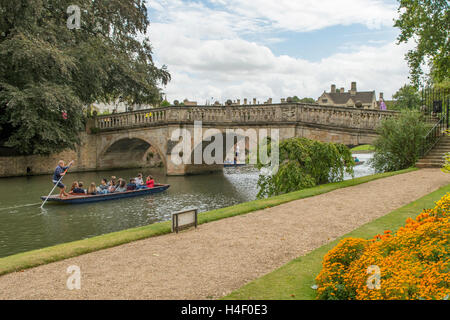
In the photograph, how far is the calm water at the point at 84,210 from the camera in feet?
34.2

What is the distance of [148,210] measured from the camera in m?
14.1

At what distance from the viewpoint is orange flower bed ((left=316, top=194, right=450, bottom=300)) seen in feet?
11.8

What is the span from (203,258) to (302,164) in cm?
922

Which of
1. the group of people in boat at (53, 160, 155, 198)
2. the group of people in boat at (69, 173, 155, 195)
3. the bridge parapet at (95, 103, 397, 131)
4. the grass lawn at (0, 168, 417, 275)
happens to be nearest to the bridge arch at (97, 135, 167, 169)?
the bridge parapet at (95, 103, 397, 131)

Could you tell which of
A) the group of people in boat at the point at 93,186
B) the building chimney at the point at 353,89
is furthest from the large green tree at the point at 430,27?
the building chimney at the point at 353,89

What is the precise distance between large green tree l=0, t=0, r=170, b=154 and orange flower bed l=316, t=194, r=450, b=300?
19.0 meters

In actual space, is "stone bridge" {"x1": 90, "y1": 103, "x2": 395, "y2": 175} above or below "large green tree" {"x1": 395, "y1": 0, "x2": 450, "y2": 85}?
below

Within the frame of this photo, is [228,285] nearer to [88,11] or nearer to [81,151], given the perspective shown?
[88,11]

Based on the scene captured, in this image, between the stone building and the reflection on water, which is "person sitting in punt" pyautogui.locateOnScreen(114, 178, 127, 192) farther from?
the stone building

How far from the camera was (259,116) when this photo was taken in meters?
22.2

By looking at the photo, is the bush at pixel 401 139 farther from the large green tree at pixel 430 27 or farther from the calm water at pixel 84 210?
the calm water at pixel 84 210

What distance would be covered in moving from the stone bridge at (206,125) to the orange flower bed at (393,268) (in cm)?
1473

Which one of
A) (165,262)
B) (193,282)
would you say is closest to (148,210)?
(165,262)
